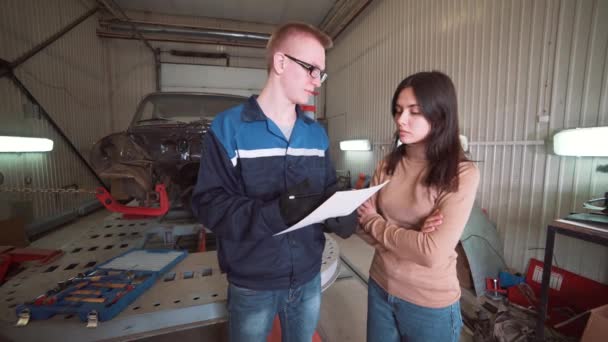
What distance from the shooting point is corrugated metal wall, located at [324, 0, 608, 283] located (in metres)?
2.08

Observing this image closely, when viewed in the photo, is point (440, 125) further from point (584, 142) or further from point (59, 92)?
point (59, 92)

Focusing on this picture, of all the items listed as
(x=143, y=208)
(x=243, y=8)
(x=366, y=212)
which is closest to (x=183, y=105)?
(x=143, y=208)

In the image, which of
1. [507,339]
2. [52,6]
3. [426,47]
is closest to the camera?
[507,339]

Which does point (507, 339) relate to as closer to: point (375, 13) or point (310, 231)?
point (310, 231)

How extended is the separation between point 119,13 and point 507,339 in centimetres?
882

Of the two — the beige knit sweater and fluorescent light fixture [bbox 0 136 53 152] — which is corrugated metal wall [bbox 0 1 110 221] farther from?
the beige knit sweater

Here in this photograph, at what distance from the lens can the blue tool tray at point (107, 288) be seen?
1071 millimetres

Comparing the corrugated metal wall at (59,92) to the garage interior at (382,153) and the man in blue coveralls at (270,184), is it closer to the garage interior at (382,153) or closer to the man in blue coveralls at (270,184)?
the garage interior at (382,153)

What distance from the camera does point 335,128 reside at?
6.98 meters

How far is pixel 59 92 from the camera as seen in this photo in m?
4.55

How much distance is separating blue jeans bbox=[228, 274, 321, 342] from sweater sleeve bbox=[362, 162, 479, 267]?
0.38 metres

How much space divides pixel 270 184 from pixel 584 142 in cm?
229

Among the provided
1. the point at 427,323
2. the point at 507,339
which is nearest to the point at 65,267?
the point at 427,323

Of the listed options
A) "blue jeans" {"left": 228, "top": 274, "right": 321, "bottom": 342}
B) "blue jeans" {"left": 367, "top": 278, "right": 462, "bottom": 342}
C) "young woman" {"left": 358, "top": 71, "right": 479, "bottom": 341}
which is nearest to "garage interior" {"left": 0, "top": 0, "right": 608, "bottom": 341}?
"blue jeans" {"left": 228, "top": 274, "right": 321, "bottom": 342}
